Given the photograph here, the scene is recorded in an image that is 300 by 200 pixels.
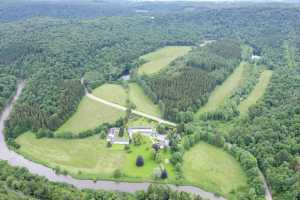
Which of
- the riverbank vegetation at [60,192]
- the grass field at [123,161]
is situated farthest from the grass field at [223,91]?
the riverbank vegetation at [60,192]

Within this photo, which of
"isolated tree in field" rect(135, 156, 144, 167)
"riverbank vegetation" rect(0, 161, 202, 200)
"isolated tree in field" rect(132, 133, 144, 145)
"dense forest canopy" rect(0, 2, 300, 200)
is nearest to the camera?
"riverbank vegetation" rect(0, 161, 202, 200)

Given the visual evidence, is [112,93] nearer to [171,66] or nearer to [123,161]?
[171,66]

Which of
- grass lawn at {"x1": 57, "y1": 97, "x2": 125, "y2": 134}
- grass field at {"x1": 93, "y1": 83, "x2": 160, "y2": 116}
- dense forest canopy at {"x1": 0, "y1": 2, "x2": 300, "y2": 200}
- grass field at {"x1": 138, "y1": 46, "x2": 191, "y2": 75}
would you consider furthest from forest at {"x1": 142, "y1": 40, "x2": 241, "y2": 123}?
grass lawn at {"x1": 57, "y1": 97, "x2": 125, "y2": 134}

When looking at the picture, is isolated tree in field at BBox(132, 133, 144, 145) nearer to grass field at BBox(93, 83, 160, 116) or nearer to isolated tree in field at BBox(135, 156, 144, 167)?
isolated tree in field at BBox(135, 156, 144, 167)

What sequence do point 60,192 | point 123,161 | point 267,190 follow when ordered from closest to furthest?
point 60,192 < point 267,190 < point 123,161

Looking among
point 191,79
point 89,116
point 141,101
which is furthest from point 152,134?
point 191,79
